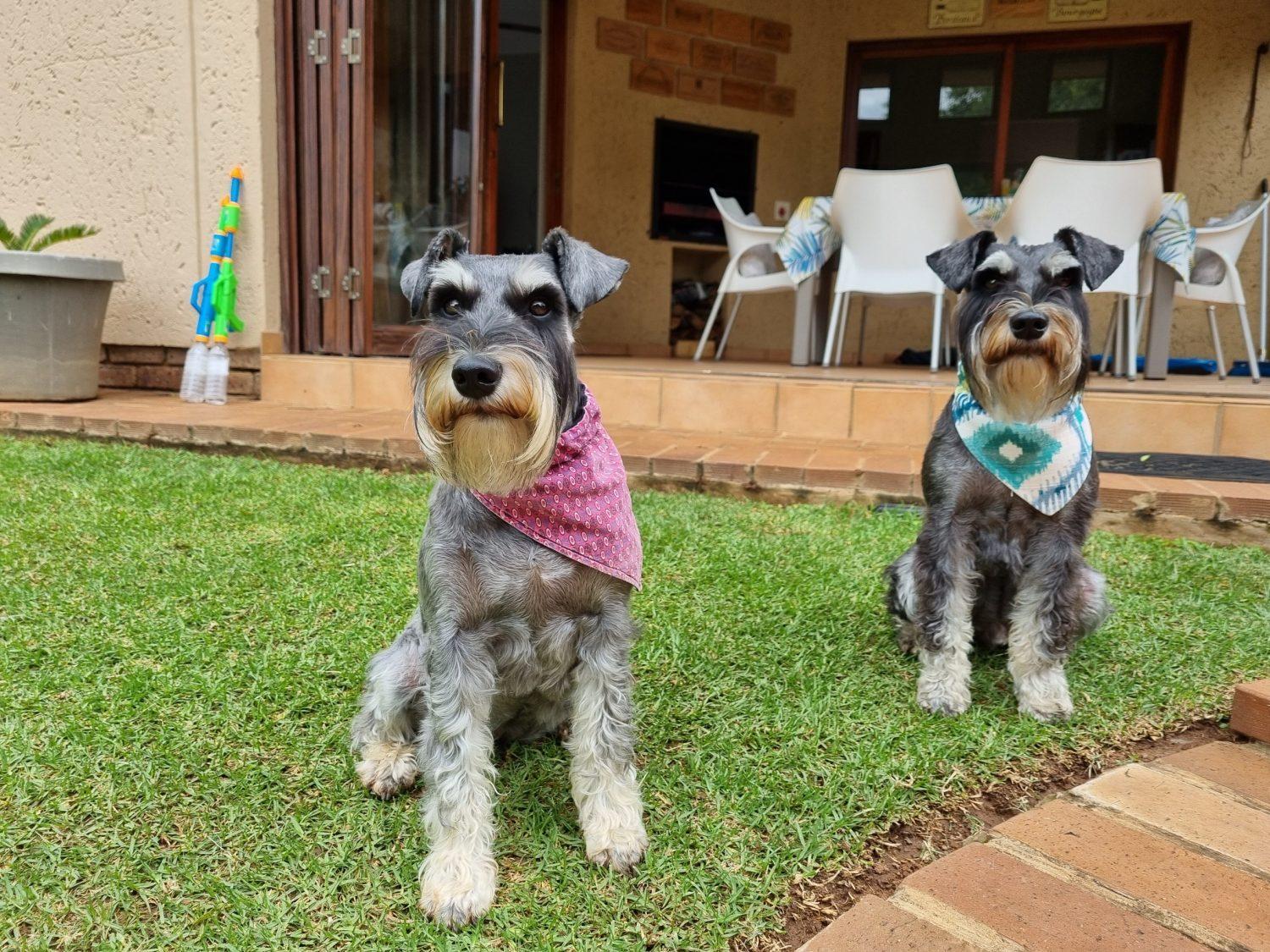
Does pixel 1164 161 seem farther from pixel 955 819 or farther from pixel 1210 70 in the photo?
pixel 955 819

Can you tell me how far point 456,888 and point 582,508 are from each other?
0.86 meters

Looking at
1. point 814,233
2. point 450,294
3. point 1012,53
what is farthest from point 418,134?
point 1012,53

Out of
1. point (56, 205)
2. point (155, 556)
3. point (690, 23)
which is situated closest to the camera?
point (155, 556)

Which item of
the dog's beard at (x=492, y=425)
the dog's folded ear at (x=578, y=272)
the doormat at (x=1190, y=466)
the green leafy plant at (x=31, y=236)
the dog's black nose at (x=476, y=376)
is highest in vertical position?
the green leafy plant at (x=31, y=236)

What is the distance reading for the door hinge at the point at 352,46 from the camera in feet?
21.9

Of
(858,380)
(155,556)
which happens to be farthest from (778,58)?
(155,556)

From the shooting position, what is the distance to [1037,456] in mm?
2676

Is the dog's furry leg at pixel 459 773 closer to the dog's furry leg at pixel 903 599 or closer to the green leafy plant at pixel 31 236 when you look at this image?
the dog's furry leg at pixel 903 599

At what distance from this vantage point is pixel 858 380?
5934mm

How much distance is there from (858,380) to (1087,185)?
2.07m

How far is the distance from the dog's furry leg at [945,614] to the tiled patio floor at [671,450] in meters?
1.96

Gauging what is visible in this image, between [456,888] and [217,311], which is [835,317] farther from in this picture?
[456,888]

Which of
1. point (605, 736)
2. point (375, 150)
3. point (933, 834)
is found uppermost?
point (375, 150)

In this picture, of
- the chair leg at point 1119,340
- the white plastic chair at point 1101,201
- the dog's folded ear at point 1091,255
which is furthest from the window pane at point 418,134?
the dog's folded ear at point 1091,255
